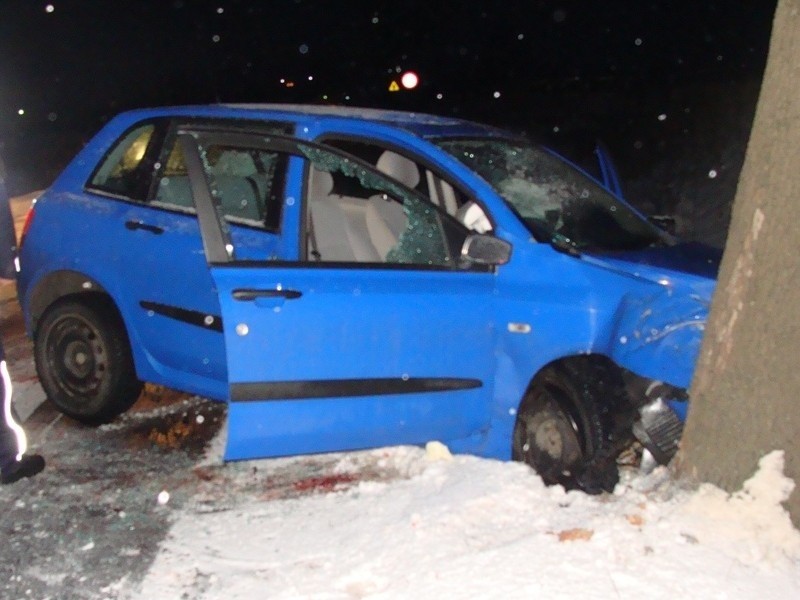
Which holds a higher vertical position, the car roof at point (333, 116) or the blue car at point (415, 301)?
the car roof at point (333, 116)

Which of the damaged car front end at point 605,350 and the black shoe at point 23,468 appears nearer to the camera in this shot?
the damaged car front end at point 605,350

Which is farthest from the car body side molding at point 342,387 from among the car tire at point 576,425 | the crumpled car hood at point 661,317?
the crumpled car hood at point 661,317

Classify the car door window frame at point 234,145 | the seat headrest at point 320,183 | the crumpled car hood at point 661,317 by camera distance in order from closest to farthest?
the crumpled car hood at point 661,317
the car door window frame at point 234,145
the seat headrest at point 320,183

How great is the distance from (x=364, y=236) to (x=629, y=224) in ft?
4.63

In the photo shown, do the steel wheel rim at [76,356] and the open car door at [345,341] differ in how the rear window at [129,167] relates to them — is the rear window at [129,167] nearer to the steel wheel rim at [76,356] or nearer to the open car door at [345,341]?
the steel wheel rim at [76,356]

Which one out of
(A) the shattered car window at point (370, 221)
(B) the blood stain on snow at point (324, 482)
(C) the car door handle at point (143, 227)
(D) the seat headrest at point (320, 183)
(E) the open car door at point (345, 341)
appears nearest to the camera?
(E) the open car door at point (345, 341)

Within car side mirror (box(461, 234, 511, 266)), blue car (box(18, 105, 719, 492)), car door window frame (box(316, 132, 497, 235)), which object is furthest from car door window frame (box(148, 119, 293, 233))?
car side mirror (box(461, 234, 511, 266))

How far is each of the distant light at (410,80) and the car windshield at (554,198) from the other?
999 inches

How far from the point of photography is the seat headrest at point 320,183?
15.1 feet

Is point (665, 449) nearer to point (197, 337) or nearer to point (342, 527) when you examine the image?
point (342, 527)

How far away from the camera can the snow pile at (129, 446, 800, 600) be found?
10.0ft

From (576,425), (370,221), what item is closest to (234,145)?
(370,221)

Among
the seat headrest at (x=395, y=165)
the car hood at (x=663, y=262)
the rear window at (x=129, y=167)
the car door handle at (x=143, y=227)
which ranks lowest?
the car door handle at (x=143, y=227)

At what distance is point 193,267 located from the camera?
4543 millimetres
